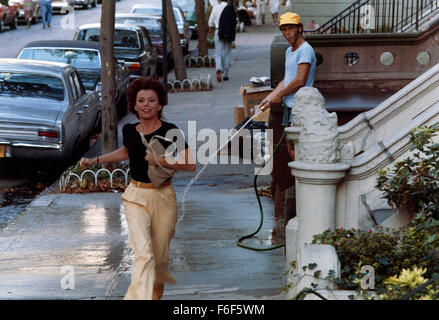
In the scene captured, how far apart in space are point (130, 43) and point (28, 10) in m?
18.9

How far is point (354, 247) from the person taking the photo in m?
5.42

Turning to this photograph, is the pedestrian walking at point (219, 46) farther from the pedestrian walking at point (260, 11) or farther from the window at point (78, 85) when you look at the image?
the pedestrian walking at point (260, 11)

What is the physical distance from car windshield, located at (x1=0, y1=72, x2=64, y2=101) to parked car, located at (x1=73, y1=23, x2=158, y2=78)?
6531 mm

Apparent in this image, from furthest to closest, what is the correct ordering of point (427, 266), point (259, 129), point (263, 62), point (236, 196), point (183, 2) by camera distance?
point (183, 2)
point (263, 62)
point (259, 129)
point (236, 196)
point (427, 266)

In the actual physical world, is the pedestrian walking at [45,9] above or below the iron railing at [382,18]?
below

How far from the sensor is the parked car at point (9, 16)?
119ft

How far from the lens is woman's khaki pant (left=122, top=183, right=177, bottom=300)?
5.33m

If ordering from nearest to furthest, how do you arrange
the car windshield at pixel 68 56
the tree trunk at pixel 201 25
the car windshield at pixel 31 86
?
the car windshield at pixel 31 86, the car windshield at pixel 68 56, the tree trunk at pixel 201 25

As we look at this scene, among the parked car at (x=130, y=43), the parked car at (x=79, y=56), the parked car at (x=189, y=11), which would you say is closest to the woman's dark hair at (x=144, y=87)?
the parked car at (x=79, y=56)

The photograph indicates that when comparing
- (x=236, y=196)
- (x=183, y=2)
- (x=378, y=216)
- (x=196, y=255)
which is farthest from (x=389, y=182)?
(x=183, y=2)

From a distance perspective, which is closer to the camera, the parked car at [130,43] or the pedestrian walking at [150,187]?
the pedestrian walking at [150,187]

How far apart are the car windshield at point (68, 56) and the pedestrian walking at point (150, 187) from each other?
11.5m

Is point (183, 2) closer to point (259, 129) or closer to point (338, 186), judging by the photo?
point (259, 129)

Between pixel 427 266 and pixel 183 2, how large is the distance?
32812 millimetres
